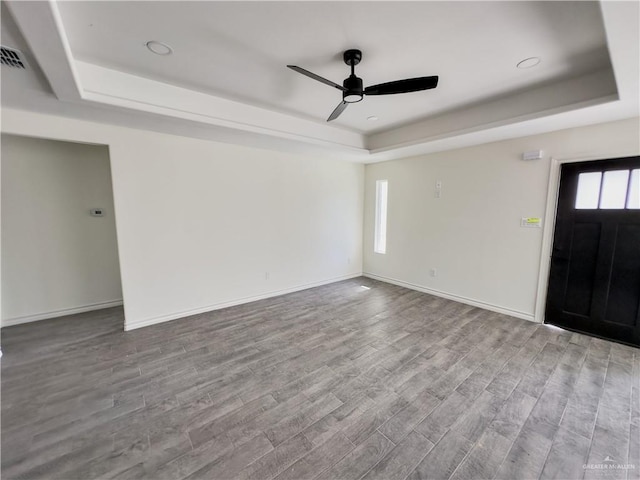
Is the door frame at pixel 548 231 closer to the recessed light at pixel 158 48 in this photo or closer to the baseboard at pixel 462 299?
the baseboard at pixel 462 299

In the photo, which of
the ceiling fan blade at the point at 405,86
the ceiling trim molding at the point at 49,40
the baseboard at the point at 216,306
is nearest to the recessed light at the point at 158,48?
the ceiling trim molding at the point at 49,40

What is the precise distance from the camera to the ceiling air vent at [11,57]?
1795 mm

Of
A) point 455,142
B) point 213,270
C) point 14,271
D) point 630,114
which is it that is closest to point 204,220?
point 213,270

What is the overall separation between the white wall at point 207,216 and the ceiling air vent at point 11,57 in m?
1.00

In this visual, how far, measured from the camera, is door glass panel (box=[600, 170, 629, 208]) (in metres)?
2.83

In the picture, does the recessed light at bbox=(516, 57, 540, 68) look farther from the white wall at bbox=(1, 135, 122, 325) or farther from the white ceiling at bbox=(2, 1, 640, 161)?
the white wall at bbox=(1, 135, 122, 325)

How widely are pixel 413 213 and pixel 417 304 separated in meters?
1.68

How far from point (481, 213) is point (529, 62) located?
2034mm

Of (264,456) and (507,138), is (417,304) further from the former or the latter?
(264,456)

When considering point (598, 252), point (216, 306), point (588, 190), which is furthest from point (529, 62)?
point (216, 306)

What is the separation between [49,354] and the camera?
2.67 metres

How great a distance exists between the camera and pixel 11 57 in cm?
186

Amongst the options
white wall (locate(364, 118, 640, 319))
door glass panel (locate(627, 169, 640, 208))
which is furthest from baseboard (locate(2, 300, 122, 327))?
door glass panel (locate(627, 169, 640, 208))

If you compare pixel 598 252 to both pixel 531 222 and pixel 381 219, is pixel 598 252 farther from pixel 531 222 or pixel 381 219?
pixel 381 219
